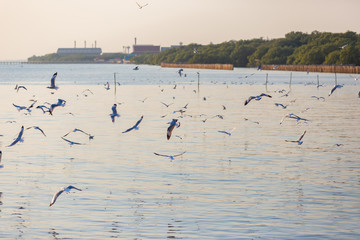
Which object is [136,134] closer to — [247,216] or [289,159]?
[289,159]

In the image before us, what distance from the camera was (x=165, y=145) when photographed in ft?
124

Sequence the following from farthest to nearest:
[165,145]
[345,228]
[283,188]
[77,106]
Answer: [77,106] < [165,145] < [283,188] < [345,228]

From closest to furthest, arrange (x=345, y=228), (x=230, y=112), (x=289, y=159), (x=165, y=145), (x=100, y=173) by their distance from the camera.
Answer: (x=345, y=228) < (x=100, y=173) < (x=289, y=159) < (x=165, y=145) < (x=230, y=112)

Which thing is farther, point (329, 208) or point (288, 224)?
point (329, 208)

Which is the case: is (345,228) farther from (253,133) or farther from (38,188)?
(253,133)

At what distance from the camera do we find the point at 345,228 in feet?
64.8

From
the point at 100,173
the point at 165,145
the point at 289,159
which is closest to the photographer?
the point at 100,173

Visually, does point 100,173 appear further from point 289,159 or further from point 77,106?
point 77,106

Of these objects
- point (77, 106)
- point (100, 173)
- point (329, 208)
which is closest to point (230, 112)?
point (77, 106)

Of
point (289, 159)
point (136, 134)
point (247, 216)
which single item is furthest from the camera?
point (136, 134)

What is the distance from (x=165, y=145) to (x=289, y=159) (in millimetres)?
7919

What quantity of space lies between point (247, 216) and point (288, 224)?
1.37 metres

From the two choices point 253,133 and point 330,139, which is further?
point 253,133

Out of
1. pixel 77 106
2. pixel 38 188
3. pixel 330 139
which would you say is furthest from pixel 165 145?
pixel 77 106
